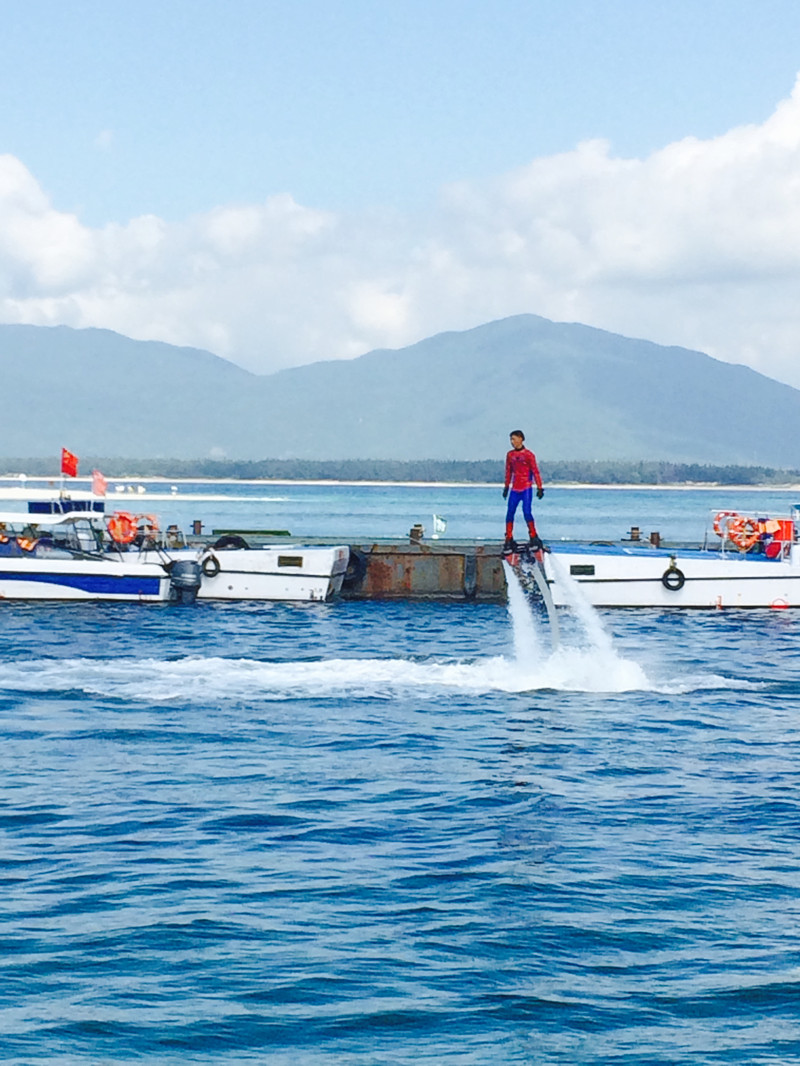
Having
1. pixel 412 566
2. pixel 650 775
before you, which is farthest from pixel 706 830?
pixel 412 566

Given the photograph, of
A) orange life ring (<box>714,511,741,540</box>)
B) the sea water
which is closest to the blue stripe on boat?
the sea water

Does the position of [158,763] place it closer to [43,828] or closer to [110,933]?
[43,828]

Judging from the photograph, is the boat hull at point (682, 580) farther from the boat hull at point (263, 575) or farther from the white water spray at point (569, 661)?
the white water spray at point (569, 661)

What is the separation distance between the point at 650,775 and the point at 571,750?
6.68ft

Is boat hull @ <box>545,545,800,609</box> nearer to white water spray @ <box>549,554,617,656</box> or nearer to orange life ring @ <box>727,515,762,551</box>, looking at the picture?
orange life ring @ <box>727,515,762,551</box>

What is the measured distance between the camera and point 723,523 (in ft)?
163

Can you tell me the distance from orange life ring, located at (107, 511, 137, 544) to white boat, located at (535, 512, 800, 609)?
14910mm

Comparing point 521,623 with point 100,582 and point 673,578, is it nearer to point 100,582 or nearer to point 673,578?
point 673,578

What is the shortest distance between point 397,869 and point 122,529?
3640cm

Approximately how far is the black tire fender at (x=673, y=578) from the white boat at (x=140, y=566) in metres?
11.7

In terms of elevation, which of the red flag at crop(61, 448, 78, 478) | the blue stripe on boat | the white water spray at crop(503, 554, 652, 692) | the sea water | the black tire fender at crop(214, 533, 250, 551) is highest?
the red flag at crop(61, 448, 78, 478)

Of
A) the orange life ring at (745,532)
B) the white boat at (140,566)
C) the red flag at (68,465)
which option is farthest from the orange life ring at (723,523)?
the red flag at (68,465)

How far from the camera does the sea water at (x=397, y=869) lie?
39.1ft

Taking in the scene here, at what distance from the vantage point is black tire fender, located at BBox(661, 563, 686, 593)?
50188 millimetres
